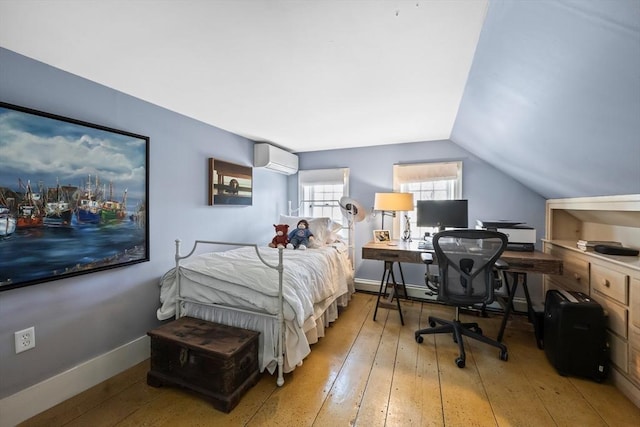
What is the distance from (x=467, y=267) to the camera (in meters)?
2.18

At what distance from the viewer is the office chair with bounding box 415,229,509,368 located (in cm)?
209

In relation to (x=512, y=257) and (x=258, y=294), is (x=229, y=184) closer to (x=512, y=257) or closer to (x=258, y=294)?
(x=258, y=294)

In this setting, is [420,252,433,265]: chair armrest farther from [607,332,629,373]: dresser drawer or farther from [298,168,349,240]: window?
[298,168,349,240]: window

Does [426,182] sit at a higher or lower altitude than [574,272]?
higher

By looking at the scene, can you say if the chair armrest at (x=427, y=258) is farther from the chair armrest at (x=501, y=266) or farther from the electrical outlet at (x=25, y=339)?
the electrical outlet at (x=25, y=339)

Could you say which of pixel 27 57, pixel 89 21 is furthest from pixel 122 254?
pixel 89 21

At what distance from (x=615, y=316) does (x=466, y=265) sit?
101 cm

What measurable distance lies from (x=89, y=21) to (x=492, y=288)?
3.12 meters

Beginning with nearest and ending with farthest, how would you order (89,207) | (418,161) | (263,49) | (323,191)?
(263,49) < (89,207) < (418,161) < (323,191)

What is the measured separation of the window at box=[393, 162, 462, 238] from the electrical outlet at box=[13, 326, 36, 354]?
11.5 ft

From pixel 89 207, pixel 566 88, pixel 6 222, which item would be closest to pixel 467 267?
pixel 566 88

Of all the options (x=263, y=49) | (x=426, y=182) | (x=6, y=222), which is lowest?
(x=6, y=222)

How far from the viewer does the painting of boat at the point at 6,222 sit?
144cm

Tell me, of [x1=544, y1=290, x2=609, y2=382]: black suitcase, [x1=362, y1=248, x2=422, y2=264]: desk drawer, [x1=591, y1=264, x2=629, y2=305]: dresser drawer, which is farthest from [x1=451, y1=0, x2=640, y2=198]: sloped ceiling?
[x1=362, y1=248, x2=422, y2=264]: desk drawer
